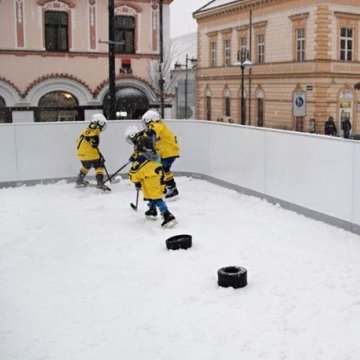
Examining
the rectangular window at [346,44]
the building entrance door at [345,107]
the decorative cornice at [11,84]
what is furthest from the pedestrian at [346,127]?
the decorative cornice at [11,84]

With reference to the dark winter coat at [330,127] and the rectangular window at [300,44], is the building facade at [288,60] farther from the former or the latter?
the dark winter coat at [330,127]

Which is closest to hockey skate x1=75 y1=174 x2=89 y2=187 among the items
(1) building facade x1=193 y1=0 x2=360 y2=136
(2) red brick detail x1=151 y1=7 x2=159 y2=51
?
(2) red brick detail x1=151 y1=7 x2=159 y2=51

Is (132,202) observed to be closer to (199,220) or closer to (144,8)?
(199,220)

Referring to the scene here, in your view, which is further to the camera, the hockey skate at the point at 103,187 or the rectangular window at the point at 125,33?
the rectangular window at the point at 125,33

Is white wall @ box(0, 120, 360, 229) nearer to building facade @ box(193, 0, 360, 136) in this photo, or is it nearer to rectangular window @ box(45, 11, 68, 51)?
rectangular window @ box(45, 11, 68, 51)

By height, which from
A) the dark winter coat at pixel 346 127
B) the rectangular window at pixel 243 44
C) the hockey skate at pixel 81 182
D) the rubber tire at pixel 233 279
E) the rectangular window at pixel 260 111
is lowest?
the rubber tire at pixel 233 279

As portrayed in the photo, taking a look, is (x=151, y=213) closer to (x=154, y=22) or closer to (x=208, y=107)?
(x=154, y=22)

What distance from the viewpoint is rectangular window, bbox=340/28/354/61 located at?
3288 cm

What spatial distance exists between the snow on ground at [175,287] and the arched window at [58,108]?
1280 cm

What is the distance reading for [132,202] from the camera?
11.3 metres

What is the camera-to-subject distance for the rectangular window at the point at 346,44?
32875 millimetres

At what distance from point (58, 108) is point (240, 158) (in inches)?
493

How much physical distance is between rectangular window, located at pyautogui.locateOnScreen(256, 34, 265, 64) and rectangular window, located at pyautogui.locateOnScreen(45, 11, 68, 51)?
1623 centimetres

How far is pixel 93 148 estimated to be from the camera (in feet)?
40.1
